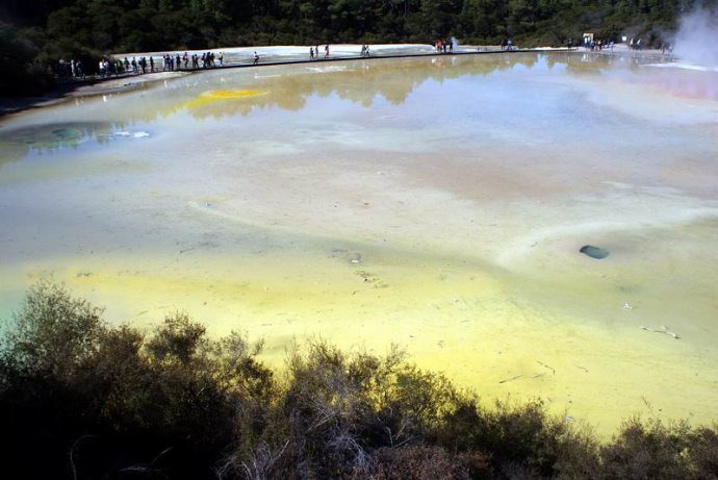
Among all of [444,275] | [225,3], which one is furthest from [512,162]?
[225,3]

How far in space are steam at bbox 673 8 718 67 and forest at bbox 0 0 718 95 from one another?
1.19 metres

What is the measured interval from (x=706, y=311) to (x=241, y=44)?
34.2 meters

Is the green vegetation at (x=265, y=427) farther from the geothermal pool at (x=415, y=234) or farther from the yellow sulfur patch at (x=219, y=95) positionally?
the yellow sulfur patch at (x=219, y=95)

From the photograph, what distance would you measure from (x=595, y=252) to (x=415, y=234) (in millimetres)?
2345

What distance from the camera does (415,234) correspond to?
335 inches

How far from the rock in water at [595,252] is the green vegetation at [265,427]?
331cm

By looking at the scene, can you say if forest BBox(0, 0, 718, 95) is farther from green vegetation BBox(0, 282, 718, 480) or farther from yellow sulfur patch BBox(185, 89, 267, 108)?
green vegetation BBox(0, 282, 718, 480)

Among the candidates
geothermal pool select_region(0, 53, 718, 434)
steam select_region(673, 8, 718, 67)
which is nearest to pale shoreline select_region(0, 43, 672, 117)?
steam select_region(673, 8, 718, 67)

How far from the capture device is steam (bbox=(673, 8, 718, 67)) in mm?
31125

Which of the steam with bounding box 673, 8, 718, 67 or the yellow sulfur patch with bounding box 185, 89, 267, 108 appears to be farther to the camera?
the steam with bounding box 673, 8, 718, 67

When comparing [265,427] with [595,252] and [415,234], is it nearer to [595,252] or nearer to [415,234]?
[415,234]

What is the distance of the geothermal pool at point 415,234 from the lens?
19.4 ft

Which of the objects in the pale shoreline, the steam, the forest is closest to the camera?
the pale shoreline

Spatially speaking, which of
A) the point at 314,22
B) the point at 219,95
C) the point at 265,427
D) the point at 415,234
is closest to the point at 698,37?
the point at 314,22
